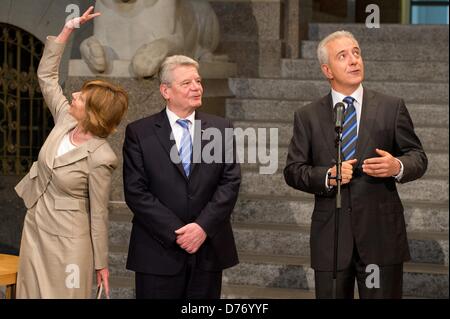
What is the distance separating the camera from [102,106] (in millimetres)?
5508

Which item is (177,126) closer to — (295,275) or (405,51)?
(295,275)

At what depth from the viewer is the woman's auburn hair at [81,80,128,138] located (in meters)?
5.51

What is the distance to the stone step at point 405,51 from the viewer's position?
34.6ft

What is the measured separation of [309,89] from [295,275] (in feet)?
9.23

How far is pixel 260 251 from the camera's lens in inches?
320

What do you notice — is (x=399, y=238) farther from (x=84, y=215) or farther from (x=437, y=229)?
(x=437, y=229)

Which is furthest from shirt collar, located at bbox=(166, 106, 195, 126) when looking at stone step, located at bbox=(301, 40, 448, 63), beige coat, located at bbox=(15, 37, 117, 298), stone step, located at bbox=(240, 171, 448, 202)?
stone step, located at bbox=(301, 40, 448, 63)

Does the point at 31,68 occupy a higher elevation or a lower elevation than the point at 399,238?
higher

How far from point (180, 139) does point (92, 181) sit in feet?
1.72

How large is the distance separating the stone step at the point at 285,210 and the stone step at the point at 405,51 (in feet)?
8.14

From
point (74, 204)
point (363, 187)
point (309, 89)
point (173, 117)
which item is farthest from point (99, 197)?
point (309, 89)

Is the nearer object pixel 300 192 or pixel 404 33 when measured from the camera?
pixel 300 192

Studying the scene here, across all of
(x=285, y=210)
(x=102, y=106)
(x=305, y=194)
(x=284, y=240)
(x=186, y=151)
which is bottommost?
(x=284, y=240)
